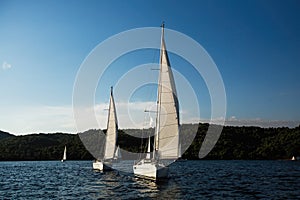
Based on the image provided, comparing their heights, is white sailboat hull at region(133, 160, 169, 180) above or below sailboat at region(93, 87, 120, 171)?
below

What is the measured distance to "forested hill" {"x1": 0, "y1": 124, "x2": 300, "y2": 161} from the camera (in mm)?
149000

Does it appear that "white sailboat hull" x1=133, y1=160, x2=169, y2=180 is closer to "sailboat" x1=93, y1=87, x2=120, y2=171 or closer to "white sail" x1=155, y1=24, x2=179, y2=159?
"white sail" x1=155, y1=24, x2=179, y2=159

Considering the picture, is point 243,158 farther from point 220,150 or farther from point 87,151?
point 87,151

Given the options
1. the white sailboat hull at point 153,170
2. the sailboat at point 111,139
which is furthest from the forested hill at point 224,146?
the white sailboat hull at point 153,170

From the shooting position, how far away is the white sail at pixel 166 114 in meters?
36.0

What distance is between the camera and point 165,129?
36.4 m

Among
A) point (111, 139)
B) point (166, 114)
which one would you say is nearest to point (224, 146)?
point (111, 139)

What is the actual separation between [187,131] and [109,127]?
3138 inches

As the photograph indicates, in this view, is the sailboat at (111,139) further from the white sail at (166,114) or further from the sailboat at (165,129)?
the white sail at (166,114)

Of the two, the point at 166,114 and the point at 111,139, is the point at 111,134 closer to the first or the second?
the point at 111,139

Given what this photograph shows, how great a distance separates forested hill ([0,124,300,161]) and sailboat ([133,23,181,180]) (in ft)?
328

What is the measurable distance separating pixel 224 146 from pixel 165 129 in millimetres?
130078

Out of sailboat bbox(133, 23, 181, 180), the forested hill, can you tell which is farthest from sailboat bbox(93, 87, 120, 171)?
the forested hill

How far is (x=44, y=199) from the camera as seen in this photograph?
90.9ft
